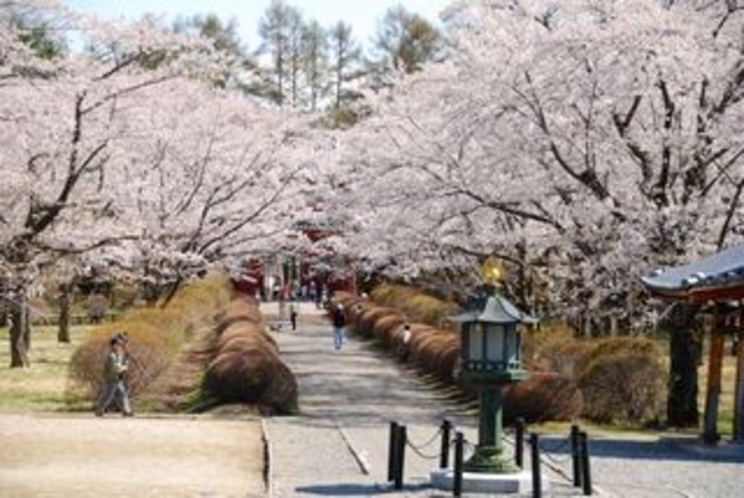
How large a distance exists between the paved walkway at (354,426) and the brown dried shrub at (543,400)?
86 cm

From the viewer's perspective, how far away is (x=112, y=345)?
19.7 m

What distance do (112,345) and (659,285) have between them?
895 cm

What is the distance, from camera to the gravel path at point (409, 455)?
43.5 ft

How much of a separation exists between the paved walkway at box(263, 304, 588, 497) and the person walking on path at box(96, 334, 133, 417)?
257 cm

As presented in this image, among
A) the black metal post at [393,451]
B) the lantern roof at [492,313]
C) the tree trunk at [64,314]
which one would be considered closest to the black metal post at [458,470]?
the black metal post at [393,451]

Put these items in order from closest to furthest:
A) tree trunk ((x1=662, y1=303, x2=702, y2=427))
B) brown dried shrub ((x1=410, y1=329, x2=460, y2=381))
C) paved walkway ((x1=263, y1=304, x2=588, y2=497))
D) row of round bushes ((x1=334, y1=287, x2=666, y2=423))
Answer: paved walkway ((x1=263, y1=304, x2=588, y2=497)), tree trunk ((x1=662, y1=303, x2=702, y2=427)), row of round bushes ((x1=334, y1=287, x2=666, y2=423)), brown dried shrub ((x1=410, y1=329, x2=460, y2=381))

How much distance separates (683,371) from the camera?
1984cm

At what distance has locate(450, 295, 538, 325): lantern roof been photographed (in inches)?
503

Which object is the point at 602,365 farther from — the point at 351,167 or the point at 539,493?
the point at 351,167

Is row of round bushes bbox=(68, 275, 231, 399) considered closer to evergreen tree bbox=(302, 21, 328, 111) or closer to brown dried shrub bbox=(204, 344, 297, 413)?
brown dried shrub bbox=(204, 344, 297, 413)

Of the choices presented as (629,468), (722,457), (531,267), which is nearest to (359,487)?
(629,468)

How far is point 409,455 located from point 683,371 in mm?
6248

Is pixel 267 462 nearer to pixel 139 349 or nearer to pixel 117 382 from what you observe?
pixel 117 382

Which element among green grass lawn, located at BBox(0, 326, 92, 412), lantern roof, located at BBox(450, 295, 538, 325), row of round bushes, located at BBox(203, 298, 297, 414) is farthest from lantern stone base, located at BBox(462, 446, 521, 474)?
green grass lawn, located at BBox(0, 326, 92, 412)
